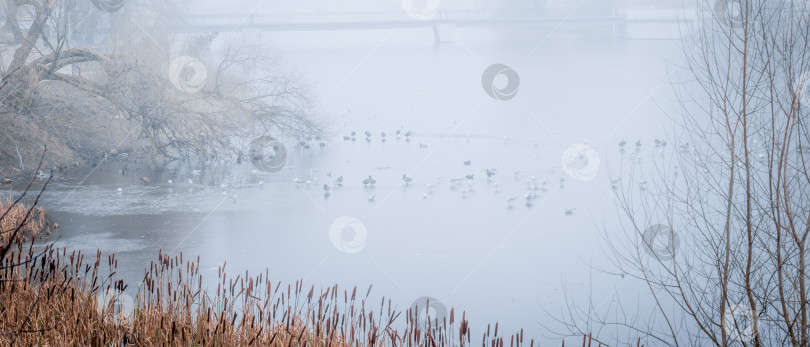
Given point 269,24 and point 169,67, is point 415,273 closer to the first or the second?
point 169,67

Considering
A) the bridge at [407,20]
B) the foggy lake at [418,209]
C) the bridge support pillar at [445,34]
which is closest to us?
the foggy lake at [418,209]

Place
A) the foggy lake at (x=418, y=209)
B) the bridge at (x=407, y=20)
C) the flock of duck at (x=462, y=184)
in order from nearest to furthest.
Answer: the foggy lake at (x=418, y=209)
the flock of duck at (x=462, y=184)
the bridge at (x=407, y=20)

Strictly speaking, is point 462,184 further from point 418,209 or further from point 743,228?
point 743,228

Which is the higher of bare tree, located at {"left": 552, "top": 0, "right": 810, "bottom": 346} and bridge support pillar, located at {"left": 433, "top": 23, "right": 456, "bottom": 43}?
bridge support pillar, located at {"left": 433, "top": 23, "right": 456, "bottom": 43}

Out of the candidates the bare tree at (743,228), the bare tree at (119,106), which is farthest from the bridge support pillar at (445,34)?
the bare tree at (743,228)

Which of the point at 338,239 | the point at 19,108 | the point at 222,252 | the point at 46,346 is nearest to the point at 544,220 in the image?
the point at 338,239

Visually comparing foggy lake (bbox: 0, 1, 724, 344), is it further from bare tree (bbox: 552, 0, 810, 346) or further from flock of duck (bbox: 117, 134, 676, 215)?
bare tree (bbox: 552, 0, 810, 346)

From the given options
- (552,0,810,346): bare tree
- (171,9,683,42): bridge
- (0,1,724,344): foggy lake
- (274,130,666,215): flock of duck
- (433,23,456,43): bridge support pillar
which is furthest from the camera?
(433,23,456,43): bridge support pillar

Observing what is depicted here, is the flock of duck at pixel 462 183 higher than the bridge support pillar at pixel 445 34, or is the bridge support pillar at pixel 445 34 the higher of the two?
the bridge support pillar at pixel 445 34

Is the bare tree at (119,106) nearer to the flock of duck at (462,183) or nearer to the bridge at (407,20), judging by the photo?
the flock of duck at (462,183)

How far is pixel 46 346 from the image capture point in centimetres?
249

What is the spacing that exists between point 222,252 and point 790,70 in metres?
3.65

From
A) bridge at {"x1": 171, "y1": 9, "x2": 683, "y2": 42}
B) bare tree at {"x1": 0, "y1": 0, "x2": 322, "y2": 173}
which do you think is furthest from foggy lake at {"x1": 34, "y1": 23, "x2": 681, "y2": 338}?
bridge at {"x1": 171, "y1": 9, "x2": 683, "y2": 42}

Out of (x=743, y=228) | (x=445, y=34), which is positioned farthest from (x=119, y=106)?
(x=445, y=34)
